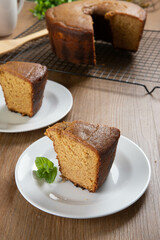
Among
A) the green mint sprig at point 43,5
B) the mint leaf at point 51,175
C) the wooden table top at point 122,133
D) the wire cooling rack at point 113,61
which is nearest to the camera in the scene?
the wooden table top at point 122,133

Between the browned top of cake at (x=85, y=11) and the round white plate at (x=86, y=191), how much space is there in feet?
3.19

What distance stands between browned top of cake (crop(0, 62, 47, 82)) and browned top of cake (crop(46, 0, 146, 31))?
1.56ft

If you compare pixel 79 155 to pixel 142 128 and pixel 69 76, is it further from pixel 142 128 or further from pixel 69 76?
pixel 69 76

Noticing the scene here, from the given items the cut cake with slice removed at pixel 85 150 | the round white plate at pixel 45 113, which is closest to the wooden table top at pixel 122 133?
the round white plate at pixel 45 113

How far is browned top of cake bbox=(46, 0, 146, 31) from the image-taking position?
6.20 ft

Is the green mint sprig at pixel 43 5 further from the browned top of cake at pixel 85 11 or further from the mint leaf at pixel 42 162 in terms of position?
the mint leaf at pixel 42 162

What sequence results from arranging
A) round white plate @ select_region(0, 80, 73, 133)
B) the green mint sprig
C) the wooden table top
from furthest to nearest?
the green mint sprig
round white plate @ select_region(0, 80, 73, 133)
the wooden table top

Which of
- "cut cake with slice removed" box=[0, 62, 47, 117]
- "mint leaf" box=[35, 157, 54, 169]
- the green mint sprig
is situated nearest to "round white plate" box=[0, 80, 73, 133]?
"cut cake with slice removed" box=[0, 62, 47, 117]

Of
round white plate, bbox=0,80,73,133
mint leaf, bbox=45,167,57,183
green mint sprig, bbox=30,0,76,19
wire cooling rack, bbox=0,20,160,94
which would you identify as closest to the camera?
mint leaf, bbox=45,167,57,183

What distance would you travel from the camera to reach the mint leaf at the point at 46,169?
1.08 metres

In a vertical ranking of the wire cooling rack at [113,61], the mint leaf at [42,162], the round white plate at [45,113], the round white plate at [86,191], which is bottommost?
the wire cooling rack at [113,61]

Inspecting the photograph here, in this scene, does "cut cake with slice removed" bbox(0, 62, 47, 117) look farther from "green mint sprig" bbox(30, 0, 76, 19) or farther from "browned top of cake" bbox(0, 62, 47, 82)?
"green mint sprig" bbox(30, 0, 76, 19)

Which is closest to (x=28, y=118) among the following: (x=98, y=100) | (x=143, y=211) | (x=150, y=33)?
(x=98, y=100)

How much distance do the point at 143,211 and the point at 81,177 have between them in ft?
0.77
